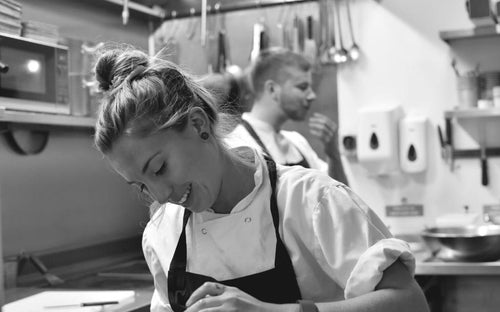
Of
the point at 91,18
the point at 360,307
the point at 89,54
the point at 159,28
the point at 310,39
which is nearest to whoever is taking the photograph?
the point at 360,307

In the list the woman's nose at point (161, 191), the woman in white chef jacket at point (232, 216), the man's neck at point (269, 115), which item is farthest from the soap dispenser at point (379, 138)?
the woman's nose at point (161, 191)

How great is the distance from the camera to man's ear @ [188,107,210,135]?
1513 millimetres

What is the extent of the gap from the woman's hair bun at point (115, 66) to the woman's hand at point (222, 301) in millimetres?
522

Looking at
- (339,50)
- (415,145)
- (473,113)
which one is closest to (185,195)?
(473,113)

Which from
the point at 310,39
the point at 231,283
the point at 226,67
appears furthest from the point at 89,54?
the point at 231,283

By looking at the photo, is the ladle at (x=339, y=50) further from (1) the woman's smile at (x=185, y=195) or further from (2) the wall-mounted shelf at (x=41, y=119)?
(1) the woman's smile at (x=185, y=195)

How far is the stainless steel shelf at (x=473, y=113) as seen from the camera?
3504mm

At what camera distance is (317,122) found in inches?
135

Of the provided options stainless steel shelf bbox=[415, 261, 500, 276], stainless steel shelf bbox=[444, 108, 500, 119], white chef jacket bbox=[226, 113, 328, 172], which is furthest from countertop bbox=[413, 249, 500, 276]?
stainless steel shelf bbox=[444, 108, 500, 119]

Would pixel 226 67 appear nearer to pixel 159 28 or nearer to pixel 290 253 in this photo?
pixel 159 28

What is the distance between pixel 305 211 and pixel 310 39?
2671 mm

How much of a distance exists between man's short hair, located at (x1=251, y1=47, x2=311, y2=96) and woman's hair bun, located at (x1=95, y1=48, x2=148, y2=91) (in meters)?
1.89

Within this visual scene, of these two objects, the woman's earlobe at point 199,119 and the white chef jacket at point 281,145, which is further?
the white chef jacket at point 281,145

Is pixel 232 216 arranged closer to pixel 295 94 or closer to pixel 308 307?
pixel 308 307
